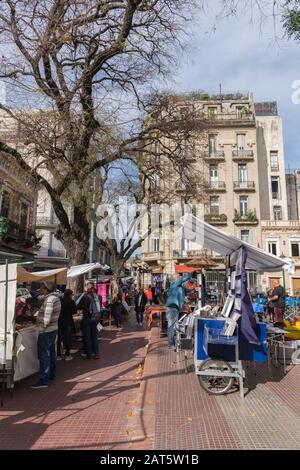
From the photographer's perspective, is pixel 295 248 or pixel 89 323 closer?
pixel 89 323

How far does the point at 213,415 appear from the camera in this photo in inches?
206

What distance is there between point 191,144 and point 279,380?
9187mm

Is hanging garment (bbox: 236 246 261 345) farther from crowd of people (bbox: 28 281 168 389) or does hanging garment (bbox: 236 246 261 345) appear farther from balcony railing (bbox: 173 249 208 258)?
balcony railing (bbox: 173 249 208 258)

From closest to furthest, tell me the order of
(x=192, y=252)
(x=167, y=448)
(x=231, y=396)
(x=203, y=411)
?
(x=167, y=448), (x=203, y=411), (x=231, y=396), (x=192, y=252)

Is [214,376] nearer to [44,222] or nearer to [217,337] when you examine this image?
[217,337]

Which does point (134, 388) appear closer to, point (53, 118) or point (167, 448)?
point (167, 448)

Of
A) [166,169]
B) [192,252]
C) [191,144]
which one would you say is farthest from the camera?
[192,252]

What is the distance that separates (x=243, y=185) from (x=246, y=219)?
421 centimetres

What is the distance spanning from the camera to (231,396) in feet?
20.2

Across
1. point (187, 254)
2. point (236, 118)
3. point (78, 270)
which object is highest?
point (236, 118)

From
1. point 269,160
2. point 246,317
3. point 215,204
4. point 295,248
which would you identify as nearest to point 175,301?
point 246,317

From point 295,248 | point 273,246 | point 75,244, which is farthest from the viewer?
point 273,246

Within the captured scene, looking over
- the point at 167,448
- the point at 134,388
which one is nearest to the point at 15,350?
the point at 134,388

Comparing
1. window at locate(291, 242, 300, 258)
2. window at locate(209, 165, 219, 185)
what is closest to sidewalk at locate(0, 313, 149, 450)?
window at locate(291, 242, 300, 258)
